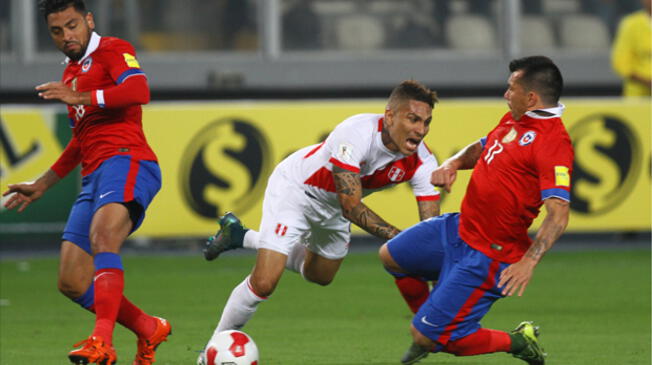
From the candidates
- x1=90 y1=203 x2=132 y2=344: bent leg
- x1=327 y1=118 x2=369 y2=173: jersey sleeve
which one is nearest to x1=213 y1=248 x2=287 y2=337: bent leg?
x1=327 y1=118 x2=369 y2=173: jersey sleeve

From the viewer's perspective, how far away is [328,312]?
939 cm

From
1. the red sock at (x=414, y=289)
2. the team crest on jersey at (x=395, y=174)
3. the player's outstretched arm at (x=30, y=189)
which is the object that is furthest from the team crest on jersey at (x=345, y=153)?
the player's outstretched arm at (x=30, y=189)

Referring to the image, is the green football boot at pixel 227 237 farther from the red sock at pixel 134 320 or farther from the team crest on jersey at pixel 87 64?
the team crest on jersey at pixel 87 64

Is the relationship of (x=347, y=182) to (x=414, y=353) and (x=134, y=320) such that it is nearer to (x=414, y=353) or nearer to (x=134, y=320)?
(x=414, y=353)

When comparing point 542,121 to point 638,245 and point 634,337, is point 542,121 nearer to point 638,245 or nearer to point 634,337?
point 634,337

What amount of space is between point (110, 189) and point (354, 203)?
1282 millimetres

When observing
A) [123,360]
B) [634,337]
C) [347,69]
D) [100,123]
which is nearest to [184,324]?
[123,360]

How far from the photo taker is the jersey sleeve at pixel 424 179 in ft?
23.4

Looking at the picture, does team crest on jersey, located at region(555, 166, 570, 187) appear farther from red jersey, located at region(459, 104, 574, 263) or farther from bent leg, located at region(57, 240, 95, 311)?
bent leg, located at region(57, 240, 95, 311)

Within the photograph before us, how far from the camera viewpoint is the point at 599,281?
436 inches

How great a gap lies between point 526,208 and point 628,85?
8.33m

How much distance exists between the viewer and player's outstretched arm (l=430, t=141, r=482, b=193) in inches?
250

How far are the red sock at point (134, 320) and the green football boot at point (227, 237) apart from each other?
1.18 metres

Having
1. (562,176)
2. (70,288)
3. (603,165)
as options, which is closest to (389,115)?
(562,176)
